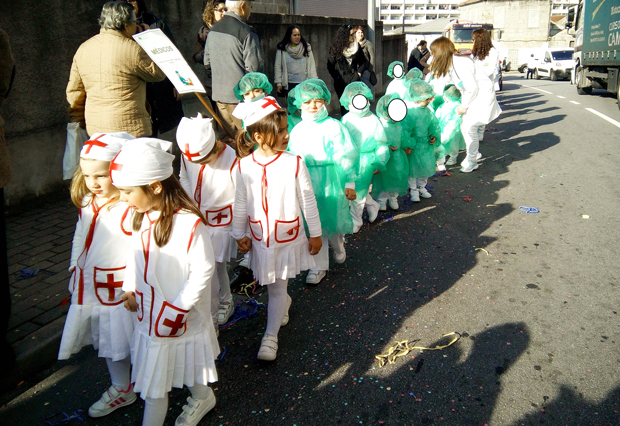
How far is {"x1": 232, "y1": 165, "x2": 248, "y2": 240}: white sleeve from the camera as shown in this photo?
307 centimetres

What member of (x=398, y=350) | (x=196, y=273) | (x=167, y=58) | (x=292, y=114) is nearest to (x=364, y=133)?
(x=292, y=114)

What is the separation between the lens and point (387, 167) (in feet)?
18.3

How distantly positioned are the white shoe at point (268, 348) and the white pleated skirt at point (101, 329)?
830 mm

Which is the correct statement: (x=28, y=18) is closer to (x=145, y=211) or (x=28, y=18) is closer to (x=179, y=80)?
(x=179, y=80)

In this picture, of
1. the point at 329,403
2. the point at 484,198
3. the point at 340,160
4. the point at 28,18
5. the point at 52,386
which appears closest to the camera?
the point at 329,403

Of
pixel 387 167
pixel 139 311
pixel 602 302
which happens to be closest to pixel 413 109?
pixel 387 167

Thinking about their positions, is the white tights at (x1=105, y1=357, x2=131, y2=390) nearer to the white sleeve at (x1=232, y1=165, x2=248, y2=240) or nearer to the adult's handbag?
the white sleeve at (x1=232, y1=165, x2=248, y2=240)

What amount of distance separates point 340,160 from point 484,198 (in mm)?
3040

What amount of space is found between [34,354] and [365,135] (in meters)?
3.25

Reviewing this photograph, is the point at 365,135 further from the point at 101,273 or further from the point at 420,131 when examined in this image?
the point at 101,273

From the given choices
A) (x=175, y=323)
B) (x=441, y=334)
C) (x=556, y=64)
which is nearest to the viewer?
(x=175, y=323)

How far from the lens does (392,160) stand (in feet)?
18.2

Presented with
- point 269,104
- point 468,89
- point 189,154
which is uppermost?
point 269,104

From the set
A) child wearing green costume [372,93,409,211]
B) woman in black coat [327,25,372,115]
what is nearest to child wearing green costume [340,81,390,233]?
child wearing green costume [372,93,409,211]
